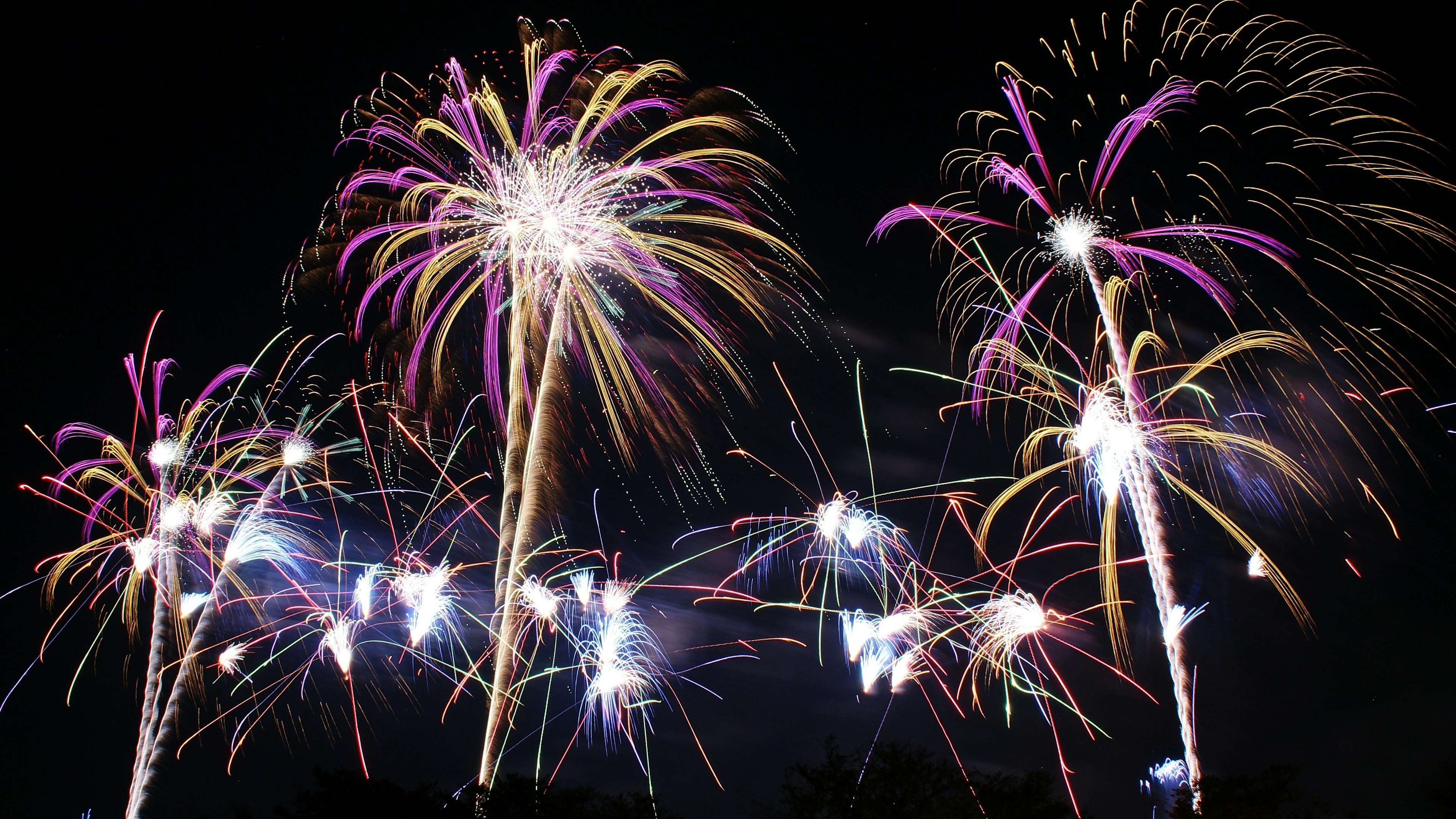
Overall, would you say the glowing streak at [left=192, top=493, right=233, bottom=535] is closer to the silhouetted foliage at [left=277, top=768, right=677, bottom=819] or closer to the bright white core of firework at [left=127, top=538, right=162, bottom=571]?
the bright white core of firework at [left=127, top=538, right=162, bottom=571]

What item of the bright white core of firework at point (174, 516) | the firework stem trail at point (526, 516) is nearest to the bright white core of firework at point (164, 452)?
the bright white core of firework at point (174, 516)

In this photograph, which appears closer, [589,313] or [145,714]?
[589,313]

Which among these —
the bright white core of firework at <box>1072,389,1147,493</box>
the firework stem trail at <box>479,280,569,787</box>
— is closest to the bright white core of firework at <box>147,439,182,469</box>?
the firework stem trail at <box>479,280,569,787</box>

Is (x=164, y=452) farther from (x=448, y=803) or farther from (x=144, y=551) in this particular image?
(x=448, y=803)

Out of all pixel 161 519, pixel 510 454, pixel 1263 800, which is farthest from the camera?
pixel 161 519

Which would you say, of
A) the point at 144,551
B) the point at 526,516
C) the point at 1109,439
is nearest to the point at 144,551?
the point at 144,551

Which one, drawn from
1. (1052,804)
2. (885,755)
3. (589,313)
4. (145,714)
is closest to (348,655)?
(145,714)

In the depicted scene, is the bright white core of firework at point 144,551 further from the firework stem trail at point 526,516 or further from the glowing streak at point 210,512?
the firework stem trail at point 526,516

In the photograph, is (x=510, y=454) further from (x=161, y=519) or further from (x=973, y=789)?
(x=973, y=789)

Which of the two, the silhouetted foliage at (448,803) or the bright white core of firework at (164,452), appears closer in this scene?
the silhouetted foliage at (448,803)
